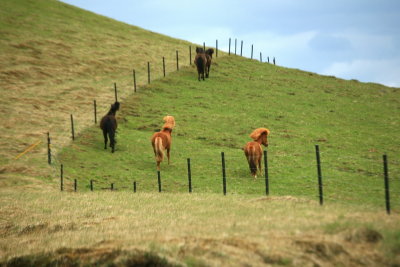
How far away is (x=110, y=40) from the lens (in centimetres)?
6156

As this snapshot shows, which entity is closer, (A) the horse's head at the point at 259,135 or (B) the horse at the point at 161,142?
(A) the horse's head at the point at 259,135

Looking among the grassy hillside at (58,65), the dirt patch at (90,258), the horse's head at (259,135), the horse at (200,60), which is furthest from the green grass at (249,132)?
the dirt patch at (90,258)

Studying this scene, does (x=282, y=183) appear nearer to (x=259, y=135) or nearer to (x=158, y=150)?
(x=259, y=135)

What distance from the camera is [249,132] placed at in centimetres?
3612

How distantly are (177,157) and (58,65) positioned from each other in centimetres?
2415

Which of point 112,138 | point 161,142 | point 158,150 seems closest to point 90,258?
point 158,150

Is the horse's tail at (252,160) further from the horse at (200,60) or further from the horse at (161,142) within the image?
the horse at (200,60)

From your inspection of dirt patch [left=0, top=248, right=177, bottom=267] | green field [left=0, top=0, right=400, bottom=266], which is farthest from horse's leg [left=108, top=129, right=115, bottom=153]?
dirt patch [left=0, top=248, right=177, bottom=267]

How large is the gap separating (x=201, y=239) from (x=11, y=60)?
140ft

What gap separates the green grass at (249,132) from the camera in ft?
83.6

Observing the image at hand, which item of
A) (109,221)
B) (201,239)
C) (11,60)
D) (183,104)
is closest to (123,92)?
(183,104)

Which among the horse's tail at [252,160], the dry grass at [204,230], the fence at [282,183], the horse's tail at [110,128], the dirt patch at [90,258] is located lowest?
the dirt patch at [90,258]

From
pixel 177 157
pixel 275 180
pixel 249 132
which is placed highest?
pixel 249 132

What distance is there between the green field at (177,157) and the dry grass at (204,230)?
0.04m
